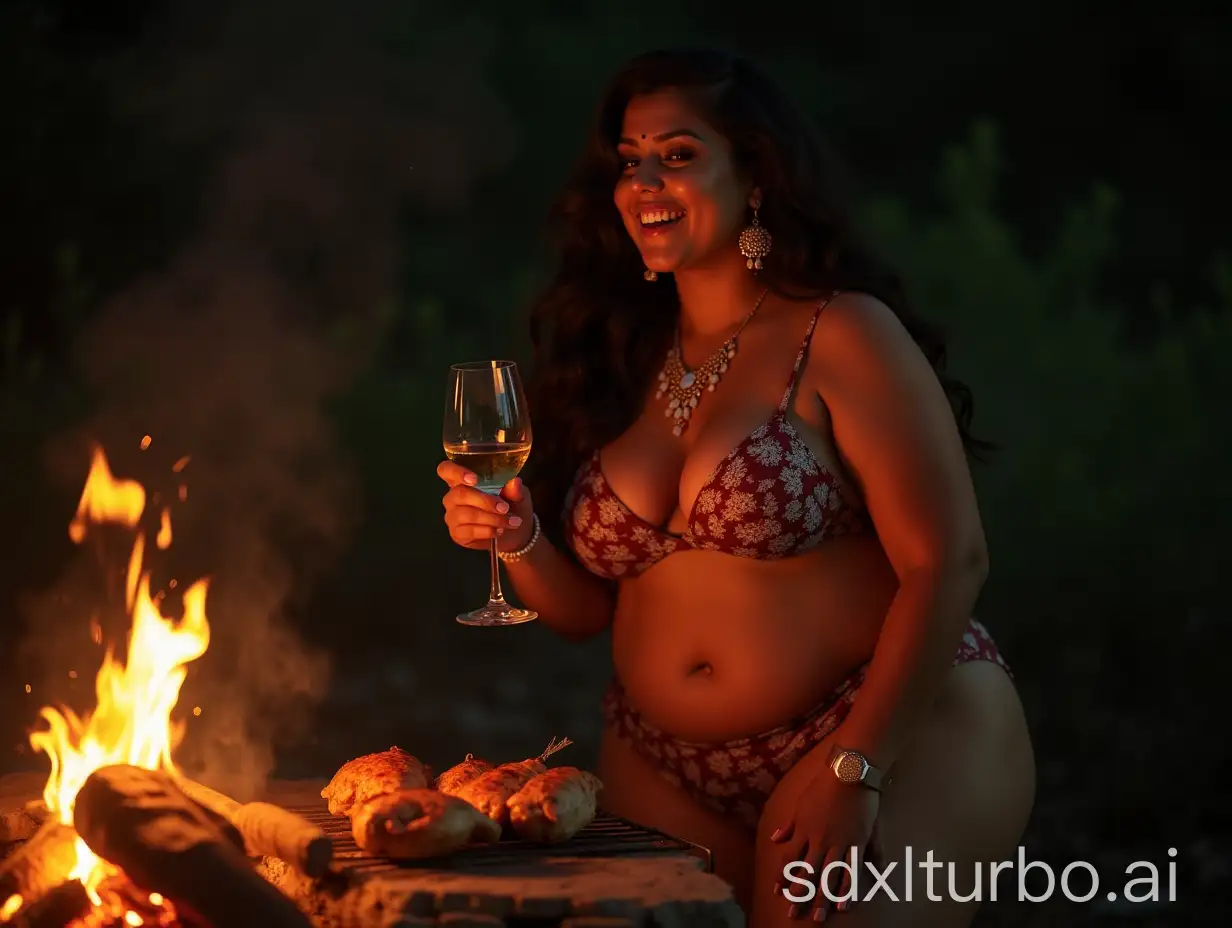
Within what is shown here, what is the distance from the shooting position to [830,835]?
2.57 metres

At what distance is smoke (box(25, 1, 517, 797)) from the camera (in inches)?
218

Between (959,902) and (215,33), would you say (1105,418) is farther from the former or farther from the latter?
(959,902)

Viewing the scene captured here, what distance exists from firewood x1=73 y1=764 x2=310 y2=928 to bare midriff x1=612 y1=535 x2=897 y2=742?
920 mm

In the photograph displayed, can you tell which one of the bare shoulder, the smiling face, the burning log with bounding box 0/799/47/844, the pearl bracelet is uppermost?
the smiling face

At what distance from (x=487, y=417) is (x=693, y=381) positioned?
0.57 m

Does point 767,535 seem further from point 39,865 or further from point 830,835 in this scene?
point 39,865

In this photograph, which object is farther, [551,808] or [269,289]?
[269,289]

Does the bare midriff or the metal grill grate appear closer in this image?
the metal grill grate

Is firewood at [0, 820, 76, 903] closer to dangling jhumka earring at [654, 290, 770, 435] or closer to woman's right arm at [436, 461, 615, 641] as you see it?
woman's right arm at [436, 461, 615, 641]

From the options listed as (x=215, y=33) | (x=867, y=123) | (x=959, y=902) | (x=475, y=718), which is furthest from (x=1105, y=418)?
(x=959, y=902)

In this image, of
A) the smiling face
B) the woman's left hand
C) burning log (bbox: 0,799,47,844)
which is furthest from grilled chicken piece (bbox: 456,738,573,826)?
the smiling face

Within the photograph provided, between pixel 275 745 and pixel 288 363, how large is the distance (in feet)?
4.72

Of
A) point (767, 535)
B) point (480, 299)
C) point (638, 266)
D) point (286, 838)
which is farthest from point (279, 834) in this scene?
point (480, 299)

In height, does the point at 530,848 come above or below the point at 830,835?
above
